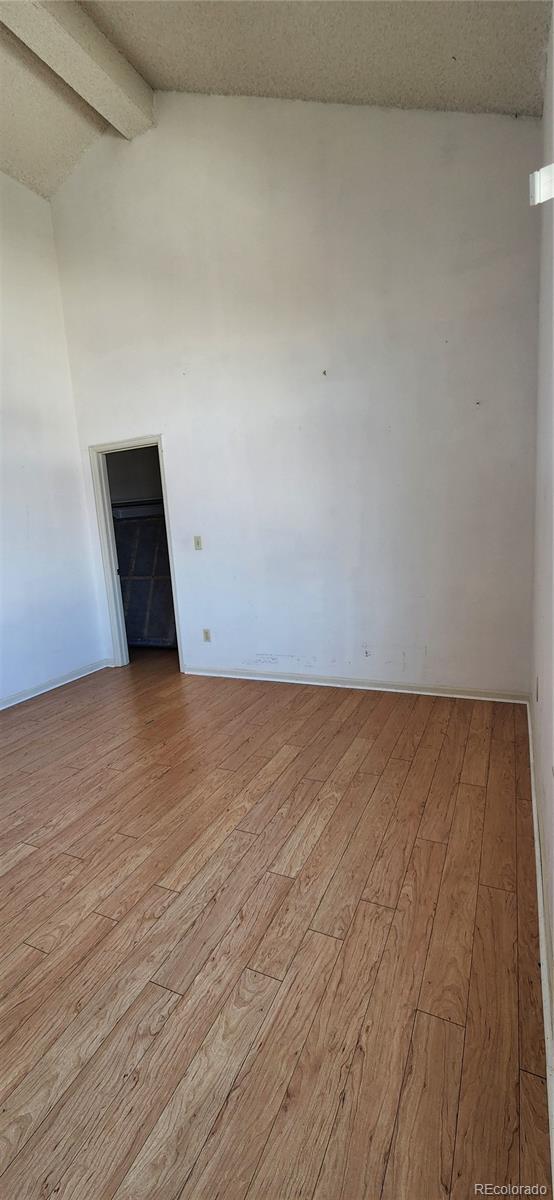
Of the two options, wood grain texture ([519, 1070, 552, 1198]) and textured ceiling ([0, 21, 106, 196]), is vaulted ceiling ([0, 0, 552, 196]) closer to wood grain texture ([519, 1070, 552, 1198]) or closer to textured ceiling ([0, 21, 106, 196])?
textured ceiling ([0, 21, 106, 196])

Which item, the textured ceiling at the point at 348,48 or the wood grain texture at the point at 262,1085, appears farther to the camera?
the textured ceiling at the point at 348,48

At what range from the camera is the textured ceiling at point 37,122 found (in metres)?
2.96

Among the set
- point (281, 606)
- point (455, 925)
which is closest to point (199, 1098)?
point (455, 925)

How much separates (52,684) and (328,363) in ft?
11.1

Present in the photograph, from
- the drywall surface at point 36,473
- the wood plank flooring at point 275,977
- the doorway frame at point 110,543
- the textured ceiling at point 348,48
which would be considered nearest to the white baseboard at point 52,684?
the drywall surface at point 36,473

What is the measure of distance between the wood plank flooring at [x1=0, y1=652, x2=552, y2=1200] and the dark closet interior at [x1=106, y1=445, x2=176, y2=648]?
2.67 meters

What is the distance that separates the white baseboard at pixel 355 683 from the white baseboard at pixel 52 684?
3.16 ft

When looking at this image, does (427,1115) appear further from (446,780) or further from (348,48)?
(348,48)

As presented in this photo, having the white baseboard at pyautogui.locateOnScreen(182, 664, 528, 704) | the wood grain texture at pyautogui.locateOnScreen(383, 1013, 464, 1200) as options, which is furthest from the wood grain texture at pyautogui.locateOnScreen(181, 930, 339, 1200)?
the white baseboard at pyautogui.locateOnScreen(182, 664, 528, 704)

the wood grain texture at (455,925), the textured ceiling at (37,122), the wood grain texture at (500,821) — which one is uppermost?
the textured ceiling at (37,122)

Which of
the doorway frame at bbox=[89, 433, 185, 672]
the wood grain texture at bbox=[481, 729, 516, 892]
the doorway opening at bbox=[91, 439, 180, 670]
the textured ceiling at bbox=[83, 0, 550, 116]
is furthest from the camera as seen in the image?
the doorway opening at bbox=[91, 439, 180, 670]

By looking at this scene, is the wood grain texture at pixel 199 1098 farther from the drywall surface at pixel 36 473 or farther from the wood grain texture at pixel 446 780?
the drywall surface at pixel 36 473

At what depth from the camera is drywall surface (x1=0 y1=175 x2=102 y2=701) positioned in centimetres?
370

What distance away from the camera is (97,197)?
12.3ft
